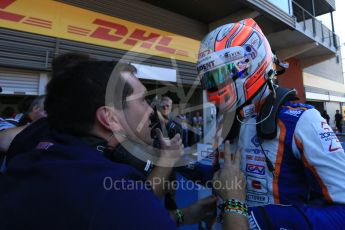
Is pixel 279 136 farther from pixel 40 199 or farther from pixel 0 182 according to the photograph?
pixel 0 182

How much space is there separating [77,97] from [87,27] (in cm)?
498

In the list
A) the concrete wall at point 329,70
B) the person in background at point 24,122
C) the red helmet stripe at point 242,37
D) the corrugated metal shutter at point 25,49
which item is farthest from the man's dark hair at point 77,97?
the concrete wall at point 329,70

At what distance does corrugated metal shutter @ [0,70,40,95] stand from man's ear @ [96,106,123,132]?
4.45 metres

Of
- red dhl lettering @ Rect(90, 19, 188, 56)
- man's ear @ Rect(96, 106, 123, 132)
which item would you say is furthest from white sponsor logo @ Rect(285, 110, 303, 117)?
red dhl lettering @ Rect(90, 19, 188, 56)

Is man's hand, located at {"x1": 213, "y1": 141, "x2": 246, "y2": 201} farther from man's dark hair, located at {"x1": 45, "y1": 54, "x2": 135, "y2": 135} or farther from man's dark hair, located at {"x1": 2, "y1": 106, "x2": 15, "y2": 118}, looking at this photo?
man's dark hair, located at {"x1": 2, "y1": 106, "x2": 15, "y2": 118}

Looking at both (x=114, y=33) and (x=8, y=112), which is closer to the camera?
(x=8, y=112)

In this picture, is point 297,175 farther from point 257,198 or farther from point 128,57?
point 128,57

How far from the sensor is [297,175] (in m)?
1.00

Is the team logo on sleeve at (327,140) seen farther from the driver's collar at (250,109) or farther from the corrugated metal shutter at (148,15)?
the corrugated metal shutter at (148,15)

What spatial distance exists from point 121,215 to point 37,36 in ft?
16.5

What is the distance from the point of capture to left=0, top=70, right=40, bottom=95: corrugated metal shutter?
177 inches

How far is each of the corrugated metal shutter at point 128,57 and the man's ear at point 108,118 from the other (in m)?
3.48

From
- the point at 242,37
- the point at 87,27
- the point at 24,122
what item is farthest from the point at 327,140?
the point at 87,27

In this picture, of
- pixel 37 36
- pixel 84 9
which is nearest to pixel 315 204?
pixel 37 36
